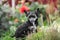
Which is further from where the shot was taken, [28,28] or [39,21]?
[39,21]

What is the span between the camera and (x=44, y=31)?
5.30m

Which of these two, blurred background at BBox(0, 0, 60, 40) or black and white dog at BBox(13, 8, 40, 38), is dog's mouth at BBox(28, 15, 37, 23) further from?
blurred background at BBox(0, 0, 60, 40)

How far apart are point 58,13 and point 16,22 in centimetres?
142

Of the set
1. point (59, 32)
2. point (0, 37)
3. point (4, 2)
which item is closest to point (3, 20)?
point (0, 37)

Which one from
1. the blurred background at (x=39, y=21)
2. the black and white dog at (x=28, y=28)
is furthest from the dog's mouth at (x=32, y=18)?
the blurred background at (x=39, y=21)

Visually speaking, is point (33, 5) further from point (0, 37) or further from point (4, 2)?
point (0, 37)

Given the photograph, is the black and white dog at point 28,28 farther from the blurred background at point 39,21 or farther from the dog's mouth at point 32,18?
the blurred background at point 39,21

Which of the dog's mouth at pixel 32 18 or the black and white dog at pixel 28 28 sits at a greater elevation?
the dog's mouth at pixel 32 18

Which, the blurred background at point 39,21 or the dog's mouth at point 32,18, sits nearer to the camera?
the blurred background at point 39,21

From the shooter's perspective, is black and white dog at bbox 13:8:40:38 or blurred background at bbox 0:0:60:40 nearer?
blurred background at bbox 0:0:60:40

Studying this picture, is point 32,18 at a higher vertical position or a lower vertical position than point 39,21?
higher

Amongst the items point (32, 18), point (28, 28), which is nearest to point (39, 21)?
point (32, 18)

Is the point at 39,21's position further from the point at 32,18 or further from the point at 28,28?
the point at 28,28

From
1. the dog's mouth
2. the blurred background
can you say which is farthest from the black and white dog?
the blurred background
